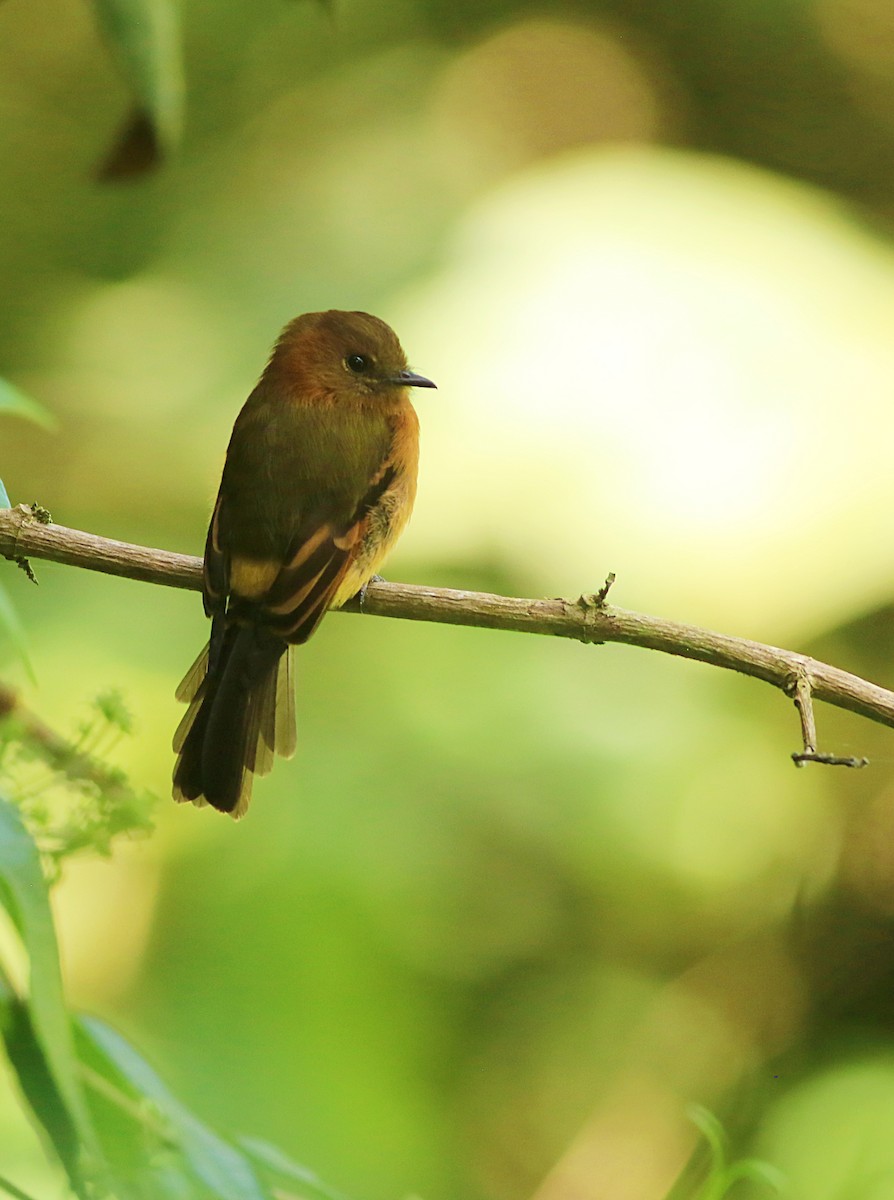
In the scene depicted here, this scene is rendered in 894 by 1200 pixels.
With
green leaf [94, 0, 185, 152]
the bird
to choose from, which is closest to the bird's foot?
the bird

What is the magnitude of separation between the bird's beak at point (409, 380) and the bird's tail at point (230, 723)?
2.14ft

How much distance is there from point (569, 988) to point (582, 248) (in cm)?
229

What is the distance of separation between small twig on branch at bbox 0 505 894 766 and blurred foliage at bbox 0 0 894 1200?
99 centimetres

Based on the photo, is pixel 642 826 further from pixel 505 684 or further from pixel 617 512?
pixel 617 512

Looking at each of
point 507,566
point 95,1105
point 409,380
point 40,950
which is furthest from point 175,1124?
point 507,566

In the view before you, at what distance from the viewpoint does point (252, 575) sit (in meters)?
2.36

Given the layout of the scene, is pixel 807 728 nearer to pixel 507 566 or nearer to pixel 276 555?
pixel 276 555

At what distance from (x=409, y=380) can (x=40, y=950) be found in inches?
71.3

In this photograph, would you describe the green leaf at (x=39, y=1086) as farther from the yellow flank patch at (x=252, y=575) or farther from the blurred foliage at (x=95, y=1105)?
the yellow flank patch at (x=252, y=575)

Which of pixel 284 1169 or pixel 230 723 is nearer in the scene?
A: pixel 284 1169

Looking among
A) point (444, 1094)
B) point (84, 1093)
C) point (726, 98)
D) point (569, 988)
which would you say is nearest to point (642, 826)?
point (569, 988)

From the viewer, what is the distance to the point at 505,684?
355 cm

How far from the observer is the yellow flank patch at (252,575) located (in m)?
2.35

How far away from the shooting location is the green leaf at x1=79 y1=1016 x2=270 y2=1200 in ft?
4.32
